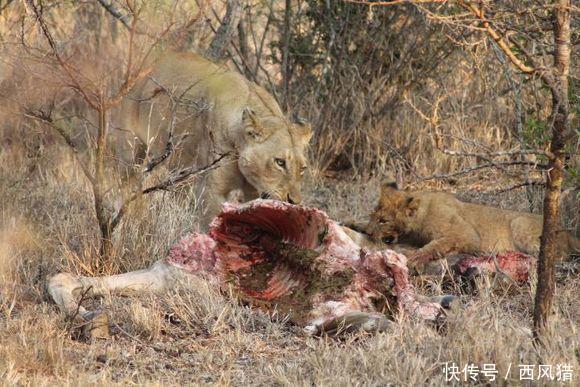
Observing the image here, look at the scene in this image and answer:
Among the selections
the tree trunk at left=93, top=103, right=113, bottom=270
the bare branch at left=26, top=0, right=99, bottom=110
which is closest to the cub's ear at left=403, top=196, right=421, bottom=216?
the tree trunk at left=93, top=103, right=113, bottom=270

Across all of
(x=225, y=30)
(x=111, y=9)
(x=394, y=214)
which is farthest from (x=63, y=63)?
(x=225, y=30)

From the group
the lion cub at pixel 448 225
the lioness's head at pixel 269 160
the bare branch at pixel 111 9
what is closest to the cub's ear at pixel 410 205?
the lion cub at pixel 448 225

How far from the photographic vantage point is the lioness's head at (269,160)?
6809mm

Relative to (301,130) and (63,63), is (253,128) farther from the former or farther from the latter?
(63,63)

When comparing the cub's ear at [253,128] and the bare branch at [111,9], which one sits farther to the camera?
the bare branch at [111,9]

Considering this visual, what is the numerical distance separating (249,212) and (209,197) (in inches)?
61.7

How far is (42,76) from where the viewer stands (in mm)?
5184

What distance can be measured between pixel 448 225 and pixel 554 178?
2.43m

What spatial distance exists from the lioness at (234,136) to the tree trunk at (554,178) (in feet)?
8.80

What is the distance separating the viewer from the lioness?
6.84 metres

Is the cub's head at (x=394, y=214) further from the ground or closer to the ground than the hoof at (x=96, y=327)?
further from the ground

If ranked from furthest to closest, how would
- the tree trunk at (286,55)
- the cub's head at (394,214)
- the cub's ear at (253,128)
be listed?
the tree trunk at (286,55) → the cub's ear at (253,128) → the cub's head at (394,214)

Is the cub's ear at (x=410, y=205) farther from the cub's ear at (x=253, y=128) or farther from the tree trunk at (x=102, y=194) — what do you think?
the tree trunk at (x=102, y=194)

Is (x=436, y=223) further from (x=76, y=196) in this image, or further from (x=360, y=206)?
(x=76, y=196)
